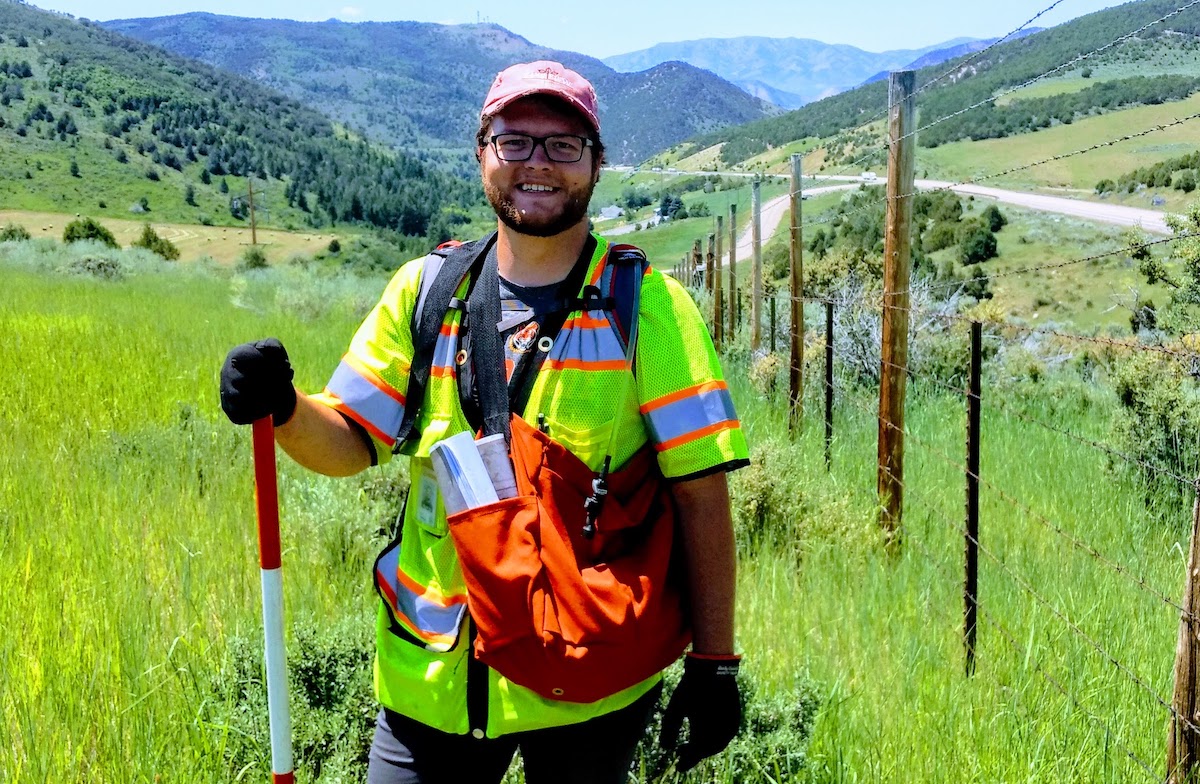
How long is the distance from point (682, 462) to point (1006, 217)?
132 feet

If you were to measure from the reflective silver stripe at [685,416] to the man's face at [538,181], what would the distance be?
432mm

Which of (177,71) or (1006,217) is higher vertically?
(177,71)

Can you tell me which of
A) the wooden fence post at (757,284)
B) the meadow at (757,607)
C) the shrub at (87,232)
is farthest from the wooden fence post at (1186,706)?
the shrub at (87,232)

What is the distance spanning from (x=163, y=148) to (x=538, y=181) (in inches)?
4016

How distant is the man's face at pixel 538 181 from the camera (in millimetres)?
1920

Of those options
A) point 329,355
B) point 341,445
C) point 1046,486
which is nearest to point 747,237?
point 329,355

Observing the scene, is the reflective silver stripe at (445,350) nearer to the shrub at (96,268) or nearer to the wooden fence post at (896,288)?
the wooden fence post at (896,288)

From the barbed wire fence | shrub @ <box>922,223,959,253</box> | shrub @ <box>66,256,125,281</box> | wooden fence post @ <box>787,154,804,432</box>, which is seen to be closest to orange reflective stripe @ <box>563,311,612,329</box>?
the barbed wire fence

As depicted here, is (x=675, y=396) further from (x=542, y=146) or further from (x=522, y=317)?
(x=542, y=146)

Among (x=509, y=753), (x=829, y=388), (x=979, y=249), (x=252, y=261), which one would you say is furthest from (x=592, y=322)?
(x=252, y=261)

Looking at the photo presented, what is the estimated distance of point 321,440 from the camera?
6.36ft

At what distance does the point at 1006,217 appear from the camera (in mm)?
37906

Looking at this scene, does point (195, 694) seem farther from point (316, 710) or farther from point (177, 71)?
point (177, 71)

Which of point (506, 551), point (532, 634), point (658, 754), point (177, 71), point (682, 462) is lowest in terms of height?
point (658, 754)
